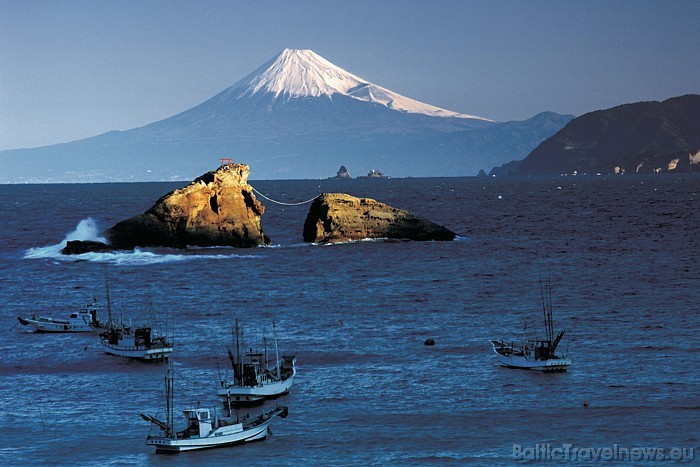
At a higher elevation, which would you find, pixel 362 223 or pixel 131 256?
pixel 362 223

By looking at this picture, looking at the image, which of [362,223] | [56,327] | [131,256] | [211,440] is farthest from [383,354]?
[362,223]

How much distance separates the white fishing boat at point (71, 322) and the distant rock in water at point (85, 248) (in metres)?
42.9

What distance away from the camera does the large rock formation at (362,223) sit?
113750 mm

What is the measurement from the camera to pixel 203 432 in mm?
38844

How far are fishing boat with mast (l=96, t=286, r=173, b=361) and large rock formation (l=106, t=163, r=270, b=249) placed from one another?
47.4m

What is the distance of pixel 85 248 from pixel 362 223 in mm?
28953

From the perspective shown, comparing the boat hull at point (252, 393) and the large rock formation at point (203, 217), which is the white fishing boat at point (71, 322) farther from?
the large rock formation at point (203, 217)

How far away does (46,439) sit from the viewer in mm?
40250

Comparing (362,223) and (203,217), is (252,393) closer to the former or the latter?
(203,217)

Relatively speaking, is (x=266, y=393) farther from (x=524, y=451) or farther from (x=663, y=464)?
(x=663, y=464)

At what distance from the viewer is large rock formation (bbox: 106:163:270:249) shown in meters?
104

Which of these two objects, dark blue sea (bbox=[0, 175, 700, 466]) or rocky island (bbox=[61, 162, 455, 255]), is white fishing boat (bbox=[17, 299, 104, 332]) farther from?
rocky island (bbox=[61, 162, 455, 255])

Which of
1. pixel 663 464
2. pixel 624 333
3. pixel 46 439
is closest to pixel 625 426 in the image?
pixel 663 464

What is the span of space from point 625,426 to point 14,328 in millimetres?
38938
